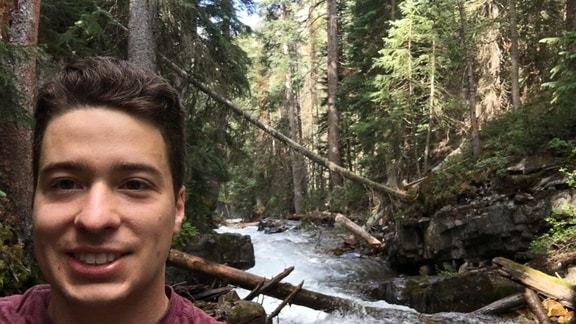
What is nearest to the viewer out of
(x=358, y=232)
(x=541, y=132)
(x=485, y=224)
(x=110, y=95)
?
(x=110, y=95)

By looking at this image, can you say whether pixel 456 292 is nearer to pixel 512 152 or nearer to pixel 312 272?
pixel 312 272

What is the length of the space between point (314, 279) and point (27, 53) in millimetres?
8696

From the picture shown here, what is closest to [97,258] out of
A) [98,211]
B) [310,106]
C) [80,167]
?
[98,211]

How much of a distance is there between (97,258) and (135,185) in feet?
0.73

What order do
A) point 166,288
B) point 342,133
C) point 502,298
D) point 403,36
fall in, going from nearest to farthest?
1. point 166,288
2. point 502,298
3. point 403,36
4. point 342,133

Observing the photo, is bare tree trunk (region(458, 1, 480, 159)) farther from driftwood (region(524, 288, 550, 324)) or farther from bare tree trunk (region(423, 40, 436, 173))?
driftwood (region(524, 288, 550, 324))

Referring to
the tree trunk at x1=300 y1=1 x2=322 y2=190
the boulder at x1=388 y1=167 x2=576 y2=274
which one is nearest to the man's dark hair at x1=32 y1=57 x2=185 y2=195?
the boulder at x1=388 y1=167 x2=576 y2=274

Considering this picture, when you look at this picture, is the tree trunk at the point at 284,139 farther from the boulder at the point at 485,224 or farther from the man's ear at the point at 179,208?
the man's ear at the point at 179,208

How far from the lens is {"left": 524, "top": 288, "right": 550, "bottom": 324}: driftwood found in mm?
7063

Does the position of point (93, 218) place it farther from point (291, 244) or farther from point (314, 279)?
point (291, 244)

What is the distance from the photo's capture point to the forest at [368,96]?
20.7 ft

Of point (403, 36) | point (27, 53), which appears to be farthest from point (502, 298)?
point (403, 36)

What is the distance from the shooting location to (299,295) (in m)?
7.88

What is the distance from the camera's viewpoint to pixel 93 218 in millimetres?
1267
